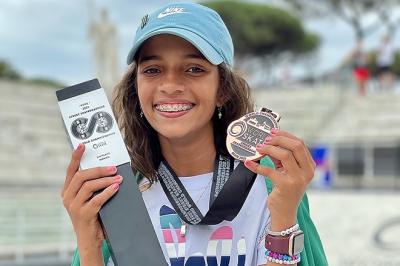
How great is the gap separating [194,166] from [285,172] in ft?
1.23

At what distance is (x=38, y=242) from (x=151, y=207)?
698 cm

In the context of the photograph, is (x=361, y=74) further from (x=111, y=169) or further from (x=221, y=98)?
(x=111, y=169)

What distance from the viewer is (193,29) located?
1.59m

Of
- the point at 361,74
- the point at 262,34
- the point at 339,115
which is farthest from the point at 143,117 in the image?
the point at 262,34

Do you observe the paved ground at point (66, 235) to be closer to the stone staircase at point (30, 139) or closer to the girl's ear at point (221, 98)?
the girl's ear at point (221, 98)

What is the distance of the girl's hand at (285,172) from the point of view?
1.43 metres

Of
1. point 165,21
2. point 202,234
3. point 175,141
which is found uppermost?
point 165,21

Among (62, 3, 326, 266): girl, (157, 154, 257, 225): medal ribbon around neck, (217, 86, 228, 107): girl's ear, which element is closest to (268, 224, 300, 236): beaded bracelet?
(62, 3, 326, 266): girl

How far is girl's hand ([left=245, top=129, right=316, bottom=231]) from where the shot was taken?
1.43 meters

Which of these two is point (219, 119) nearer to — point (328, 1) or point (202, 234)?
point (202, 234)

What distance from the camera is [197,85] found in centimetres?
163

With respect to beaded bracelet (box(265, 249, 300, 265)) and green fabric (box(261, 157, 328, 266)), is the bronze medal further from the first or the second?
beaded bracelet (box(265, 249, 300, 265))

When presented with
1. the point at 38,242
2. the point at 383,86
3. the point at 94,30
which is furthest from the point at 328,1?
the point at 38,242

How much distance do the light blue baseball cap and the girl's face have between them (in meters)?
0.03
